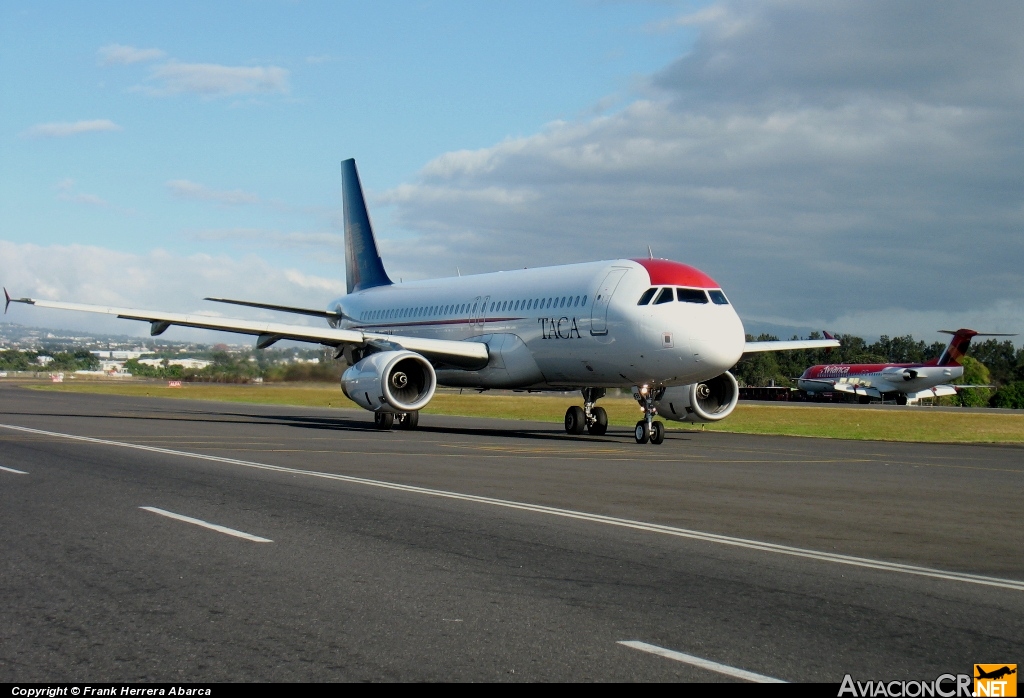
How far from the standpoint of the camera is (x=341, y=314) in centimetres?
4178

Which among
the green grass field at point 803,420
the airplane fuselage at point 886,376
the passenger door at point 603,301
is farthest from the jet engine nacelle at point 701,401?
the airplane fuselage at point 886,376

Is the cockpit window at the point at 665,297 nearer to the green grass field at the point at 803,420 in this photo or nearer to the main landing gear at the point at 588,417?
the main landing gear at the point at 588,417

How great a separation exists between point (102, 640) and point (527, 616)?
7.65 ft

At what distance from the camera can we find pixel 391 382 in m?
29.6

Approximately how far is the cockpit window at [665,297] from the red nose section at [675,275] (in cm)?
23

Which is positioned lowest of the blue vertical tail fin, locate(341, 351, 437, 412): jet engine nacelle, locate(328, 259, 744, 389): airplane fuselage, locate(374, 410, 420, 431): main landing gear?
locate(374, 410, 420, 431): main landing gear

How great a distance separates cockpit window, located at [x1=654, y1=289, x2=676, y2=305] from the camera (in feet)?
86.5

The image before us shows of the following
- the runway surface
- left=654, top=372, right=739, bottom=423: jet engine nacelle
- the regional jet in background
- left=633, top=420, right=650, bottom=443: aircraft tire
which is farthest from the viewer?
the regional jet in background

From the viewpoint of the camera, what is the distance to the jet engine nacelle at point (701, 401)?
3059 cm

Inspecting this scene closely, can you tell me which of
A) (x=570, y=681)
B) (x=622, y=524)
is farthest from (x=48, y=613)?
(x=622, y=524)

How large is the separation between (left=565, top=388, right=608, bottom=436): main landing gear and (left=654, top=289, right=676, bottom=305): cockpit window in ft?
15.4

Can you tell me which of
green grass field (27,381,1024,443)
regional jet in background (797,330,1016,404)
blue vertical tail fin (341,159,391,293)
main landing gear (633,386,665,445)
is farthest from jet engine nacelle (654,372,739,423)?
regional jet in background (797,330,1016,404)

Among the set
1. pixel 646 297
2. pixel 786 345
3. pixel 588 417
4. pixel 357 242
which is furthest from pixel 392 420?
pixel 357 242

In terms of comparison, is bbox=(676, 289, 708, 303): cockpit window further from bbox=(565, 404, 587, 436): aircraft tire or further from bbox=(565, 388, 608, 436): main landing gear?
bbox=(565, 404, 587, 436): aircraft tire
